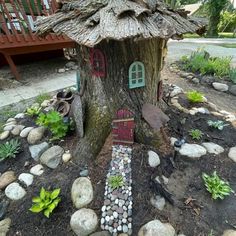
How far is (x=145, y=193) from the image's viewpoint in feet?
5.66

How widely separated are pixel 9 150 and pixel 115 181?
124 centimetres

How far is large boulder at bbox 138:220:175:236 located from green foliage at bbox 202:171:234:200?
0.50 m

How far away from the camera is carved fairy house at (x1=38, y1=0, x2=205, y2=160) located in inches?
49.7

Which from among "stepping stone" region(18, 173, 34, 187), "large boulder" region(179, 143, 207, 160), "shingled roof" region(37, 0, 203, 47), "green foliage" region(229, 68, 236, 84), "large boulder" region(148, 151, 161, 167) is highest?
"shingled roof" region(37, 0, 203, 47)

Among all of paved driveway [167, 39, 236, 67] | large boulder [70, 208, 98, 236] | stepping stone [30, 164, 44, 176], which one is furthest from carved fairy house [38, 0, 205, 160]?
paved driveway [167, 39, 236, 67]

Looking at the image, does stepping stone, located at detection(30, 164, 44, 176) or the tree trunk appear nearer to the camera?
the tree trunk

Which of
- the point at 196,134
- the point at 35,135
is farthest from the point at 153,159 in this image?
the point at 35,135

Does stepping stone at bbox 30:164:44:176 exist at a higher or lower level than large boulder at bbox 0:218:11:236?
higher

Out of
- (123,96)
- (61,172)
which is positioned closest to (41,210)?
(61,172)

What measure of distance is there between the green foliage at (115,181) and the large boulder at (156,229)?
0.36m

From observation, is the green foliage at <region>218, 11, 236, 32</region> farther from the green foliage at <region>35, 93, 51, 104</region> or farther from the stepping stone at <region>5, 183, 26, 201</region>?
the stepping stone at <region>5, 183, 26, 201</region>

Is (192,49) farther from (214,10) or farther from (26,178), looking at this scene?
(214,10)

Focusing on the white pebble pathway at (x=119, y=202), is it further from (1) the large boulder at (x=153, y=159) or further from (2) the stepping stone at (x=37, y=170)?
(2) the stepping stone at (x=37, y=170)

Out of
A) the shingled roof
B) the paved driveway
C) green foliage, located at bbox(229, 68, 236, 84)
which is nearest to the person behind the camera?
the shingled roof
